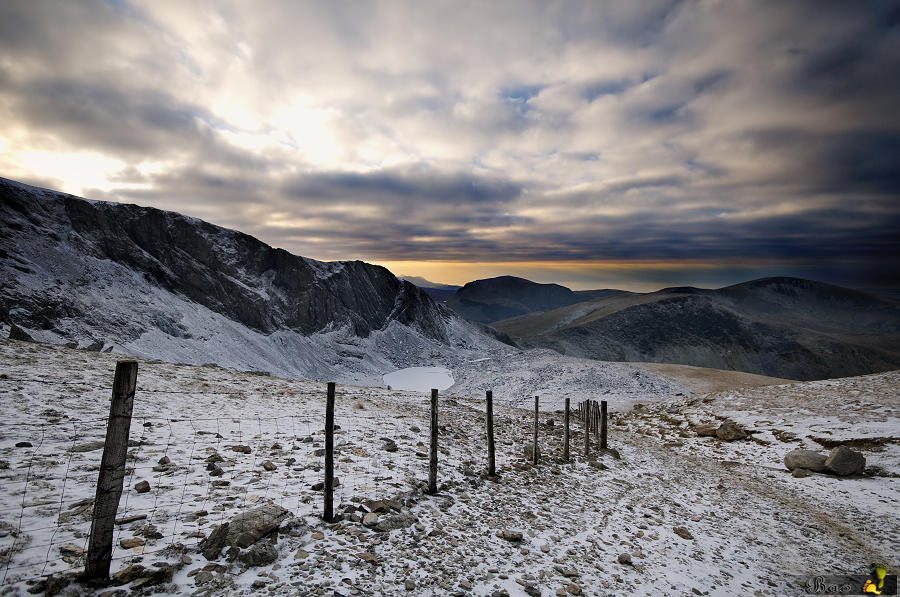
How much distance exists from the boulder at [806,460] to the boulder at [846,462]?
0.93ft

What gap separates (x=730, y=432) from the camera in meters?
22.3

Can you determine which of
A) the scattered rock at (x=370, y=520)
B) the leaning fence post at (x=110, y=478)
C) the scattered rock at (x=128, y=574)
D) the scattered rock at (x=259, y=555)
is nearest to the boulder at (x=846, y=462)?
the scattered rock at (x=370, y=520)

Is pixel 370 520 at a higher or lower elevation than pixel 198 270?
lower

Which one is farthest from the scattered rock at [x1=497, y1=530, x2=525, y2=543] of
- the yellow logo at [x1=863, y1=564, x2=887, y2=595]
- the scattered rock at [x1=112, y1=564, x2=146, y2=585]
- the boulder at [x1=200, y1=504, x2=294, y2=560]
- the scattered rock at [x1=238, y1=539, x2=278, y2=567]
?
the yellow logo at [x1=863, y1=564, x2=887, y2=595]

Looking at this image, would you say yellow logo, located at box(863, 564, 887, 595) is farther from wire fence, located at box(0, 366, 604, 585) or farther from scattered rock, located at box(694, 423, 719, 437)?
scattered rock, located at box(694, 423, 719, 437)

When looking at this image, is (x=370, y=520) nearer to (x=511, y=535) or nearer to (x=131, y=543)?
(x=511, y=535)

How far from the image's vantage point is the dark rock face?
133 ft

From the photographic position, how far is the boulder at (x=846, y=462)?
1541 centimetres

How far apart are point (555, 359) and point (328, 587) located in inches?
2181

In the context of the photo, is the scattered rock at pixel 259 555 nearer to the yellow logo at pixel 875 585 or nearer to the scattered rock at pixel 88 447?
the scattered rock at pixel 88 447

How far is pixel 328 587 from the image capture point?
5543 mm

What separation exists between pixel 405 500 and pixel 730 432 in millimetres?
22587

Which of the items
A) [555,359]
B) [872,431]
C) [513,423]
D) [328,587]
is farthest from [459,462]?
[555,359]

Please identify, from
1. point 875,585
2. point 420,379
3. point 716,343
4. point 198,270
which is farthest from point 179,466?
point 716,343
